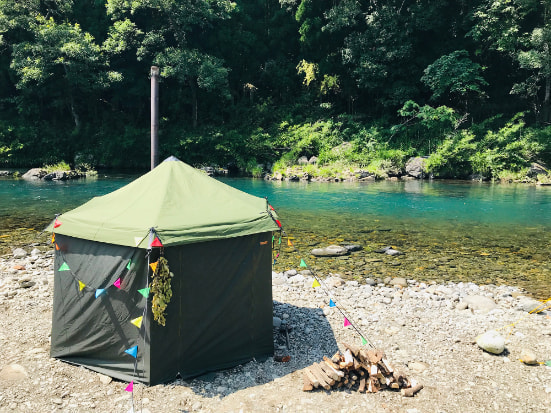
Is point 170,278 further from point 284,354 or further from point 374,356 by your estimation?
point 374,356

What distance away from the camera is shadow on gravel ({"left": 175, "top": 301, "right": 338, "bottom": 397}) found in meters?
4.64

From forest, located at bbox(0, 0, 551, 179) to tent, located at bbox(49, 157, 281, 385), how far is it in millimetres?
28774

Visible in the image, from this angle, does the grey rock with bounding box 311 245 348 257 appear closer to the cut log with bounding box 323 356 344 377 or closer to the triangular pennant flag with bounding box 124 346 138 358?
the cut log with bounding box 323 356 344 377

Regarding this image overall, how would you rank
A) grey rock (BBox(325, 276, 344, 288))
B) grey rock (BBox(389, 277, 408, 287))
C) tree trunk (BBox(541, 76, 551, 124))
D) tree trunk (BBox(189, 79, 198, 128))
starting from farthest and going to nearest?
1. tree trunk (BBox(189, 79, 198, 128))
2. tree trunk (BBox(541, 76, 551, 124))
3. grey rock (BBox(389, 277, 408, 287))
4. grey rock (BBox(325, 276, 344, 288))

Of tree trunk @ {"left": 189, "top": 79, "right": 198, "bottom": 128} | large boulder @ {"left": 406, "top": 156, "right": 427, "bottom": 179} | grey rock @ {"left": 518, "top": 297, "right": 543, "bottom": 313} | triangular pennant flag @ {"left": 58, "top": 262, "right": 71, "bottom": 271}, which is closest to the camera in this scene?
triangular pennant flag @ {"left": 58, "top": 262, "right": 71, "bottom": 271}

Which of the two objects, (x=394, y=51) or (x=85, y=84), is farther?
(x=85, y=84)

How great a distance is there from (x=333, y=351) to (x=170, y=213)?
299 centimetres

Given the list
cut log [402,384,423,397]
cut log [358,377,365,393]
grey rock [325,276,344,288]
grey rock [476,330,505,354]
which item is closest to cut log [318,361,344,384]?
cut log [358,377,365,393]

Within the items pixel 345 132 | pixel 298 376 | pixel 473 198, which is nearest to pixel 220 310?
pixel 298 376

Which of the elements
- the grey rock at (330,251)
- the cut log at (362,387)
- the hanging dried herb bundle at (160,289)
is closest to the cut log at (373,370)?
the cut log at (362,387)

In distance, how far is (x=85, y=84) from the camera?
118ft

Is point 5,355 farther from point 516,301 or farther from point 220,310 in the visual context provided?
point 516,301

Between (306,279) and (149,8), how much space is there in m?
35.8

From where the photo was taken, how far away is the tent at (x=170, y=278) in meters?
4.54
